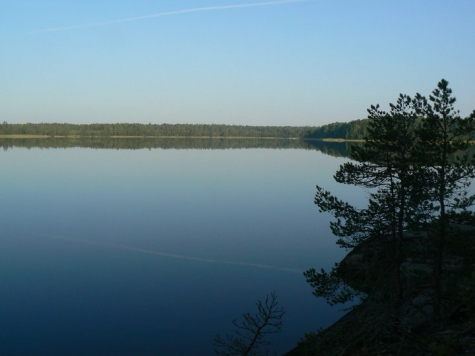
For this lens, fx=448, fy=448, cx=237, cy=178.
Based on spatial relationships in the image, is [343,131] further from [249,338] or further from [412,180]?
[249,338]

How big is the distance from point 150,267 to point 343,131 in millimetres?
143750

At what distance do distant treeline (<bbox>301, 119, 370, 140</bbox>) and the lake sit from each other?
323 feet

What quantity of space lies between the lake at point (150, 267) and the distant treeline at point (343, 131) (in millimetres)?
98419

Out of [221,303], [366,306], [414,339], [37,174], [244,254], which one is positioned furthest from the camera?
[37,174]

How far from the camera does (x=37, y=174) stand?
137ft

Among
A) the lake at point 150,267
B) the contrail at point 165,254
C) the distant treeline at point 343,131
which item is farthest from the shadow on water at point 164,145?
the contrail at point 165,254

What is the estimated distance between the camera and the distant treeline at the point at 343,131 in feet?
420

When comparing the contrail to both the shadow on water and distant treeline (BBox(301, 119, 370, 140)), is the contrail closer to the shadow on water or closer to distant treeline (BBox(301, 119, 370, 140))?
the shadow on water

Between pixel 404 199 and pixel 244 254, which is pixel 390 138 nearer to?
pixel 404 199

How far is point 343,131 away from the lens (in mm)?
151750

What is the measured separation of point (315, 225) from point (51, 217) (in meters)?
13.2

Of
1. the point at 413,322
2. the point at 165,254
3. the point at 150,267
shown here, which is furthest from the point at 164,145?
the point at 413,322

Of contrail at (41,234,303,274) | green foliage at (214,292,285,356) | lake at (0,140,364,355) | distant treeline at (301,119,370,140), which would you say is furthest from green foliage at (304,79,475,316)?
distant treeline at (301,119,370,140)

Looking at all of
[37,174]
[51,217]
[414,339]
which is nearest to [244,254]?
[414,339]
